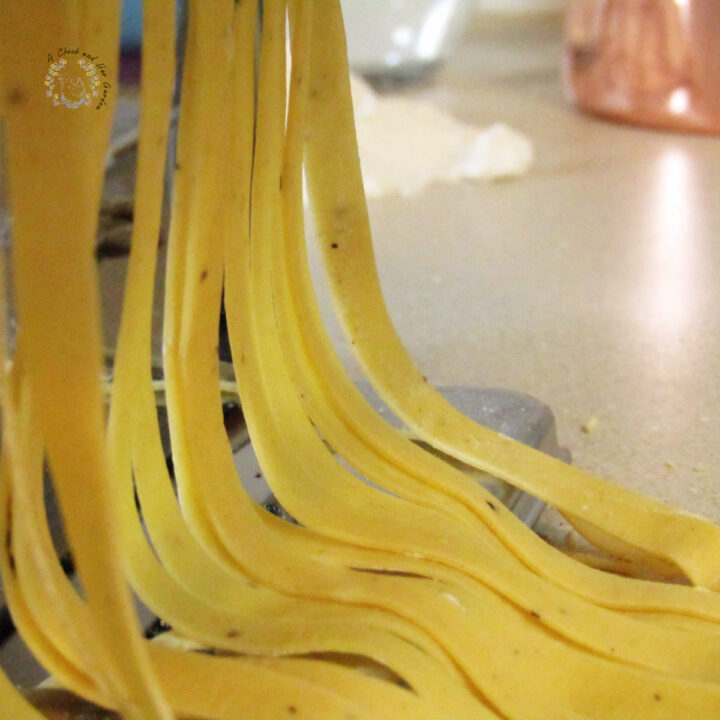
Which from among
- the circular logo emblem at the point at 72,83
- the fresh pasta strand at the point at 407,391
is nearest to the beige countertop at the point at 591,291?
the fresh pasta strand at the point at 407,391

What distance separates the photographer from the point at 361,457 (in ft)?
1.50

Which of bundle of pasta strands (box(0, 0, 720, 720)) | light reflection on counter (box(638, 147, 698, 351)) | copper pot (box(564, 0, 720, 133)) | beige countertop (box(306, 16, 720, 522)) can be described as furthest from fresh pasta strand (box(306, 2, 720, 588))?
copper pot (box(564, 0, 720, 133))

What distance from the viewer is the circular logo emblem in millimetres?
237

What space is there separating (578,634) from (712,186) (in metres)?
1.06

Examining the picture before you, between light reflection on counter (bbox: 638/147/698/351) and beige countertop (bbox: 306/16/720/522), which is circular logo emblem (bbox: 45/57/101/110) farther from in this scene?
light reflection on counter (bbox: 638/147/698/351)

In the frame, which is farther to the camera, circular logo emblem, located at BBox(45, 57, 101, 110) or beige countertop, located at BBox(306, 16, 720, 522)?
beige countertop, located at BBox(306, 16, 720, 522)

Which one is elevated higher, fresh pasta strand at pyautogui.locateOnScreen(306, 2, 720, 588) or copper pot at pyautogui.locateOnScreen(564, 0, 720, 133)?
copper pot at pyautogui.locateOnScreen(564, 0, 720, 133)

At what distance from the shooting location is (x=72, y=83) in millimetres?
254

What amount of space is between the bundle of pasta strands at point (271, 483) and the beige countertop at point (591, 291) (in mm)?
195

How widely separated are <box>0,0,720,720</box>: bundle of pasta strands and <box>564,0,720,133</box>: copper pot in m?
1.23

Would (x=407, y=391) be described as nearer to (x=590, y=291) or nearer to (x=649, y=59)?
(x=590, y=291)

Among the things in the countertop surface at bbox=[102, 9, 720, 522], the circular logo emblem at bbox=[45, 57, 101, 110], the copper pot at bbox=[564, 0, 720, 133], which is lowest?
the countertop surface at bbox=[102, 9, 720, 522]

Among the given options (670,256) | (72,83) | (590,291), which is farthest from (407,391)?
(670,256)

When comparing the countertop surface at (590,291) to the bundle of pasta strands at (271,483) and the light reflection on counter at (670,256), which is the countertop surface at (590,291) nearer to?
the light reflection on counter at (670,256)
